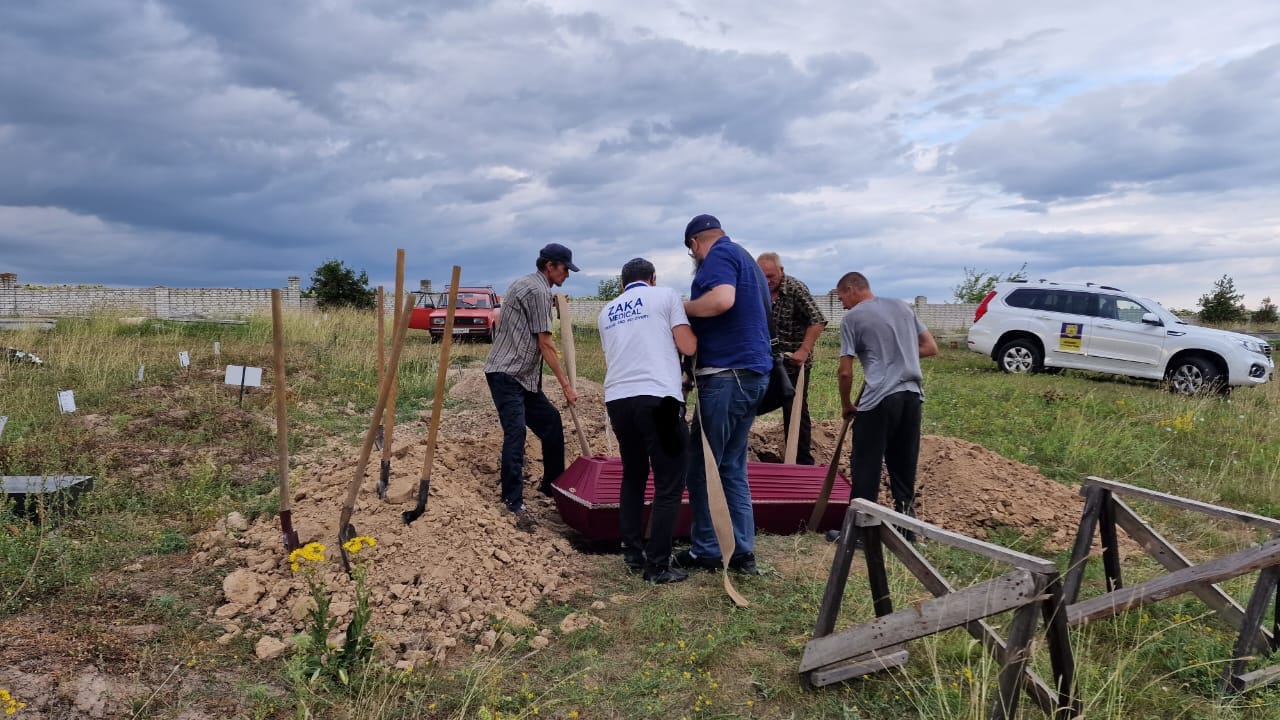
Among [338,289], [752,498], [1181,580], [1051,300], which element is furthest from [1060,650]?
[338,289]

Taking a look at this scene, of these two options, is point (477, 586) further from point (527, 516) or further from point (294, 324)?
point (294, 324)

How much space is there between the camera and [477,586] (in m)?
4.00

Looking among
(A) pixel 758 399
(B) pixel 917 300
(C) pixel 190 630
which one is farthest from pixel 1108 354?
(B) pixel 917 300

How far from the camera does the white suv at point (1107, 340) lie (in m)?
12.0

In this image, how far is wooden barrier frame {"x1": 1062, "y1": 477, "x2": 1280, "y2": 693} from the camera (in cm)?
323

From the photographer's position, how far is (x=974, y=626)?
9.55 feet

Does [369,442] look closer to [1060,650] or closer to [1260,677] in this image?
[1060,650]

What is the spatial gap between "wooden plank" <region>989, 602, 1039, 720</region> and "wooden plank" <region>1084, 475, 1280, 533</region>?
1294 millimetres

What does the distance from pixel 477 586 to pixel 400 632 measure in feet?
1.60

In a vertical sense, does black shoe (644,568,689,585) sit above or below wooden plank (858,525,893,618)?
below

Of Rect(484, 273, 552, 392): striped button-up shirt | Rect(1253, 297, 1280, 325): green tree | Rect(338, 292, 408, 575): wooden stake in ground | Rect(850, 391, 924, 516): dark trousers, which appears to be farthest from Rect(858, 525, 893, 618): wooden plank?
Rect(1253, 297, 1280, 325): green tree

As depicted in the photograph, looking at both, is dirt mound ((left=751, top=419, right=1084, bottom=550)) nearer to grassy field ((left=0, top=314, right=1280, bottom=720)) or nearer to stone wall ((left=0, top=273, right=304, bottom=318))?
grassy field ((left=0, top=314, right=1280, bottom=720))

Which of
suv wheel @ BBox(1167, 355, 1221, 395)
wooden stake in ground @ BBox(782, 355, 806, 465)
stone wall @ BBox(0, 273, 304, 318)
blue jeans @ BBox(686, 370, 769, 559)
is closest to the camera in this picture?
blue jeans @ BBox(686, 370, 769, 559)

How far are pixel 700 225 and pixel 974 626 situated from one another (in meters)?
2.31
